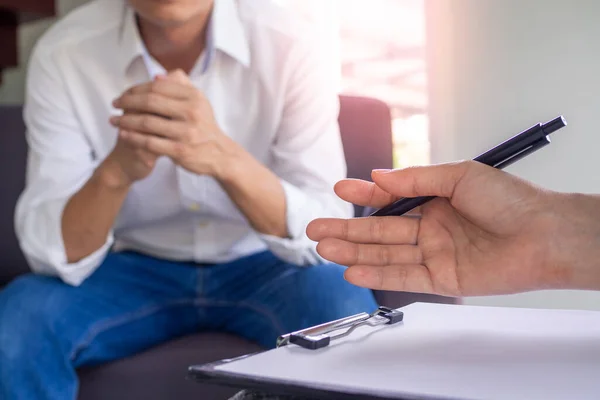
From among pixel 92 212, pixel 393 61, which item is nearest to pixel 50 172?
pixel 92 212

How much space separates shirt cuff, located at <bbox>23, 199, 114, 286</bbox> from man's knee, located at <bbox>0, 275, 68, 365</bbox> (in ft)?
0.11

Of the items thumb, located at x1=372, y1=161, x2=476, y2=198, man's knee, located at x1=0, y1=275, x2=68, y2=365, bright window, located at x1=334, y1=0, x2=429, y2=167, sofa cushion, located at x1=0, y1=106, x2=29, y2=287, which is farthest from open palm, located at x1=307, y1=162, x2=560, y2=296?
sofa cushion, located at x1=0, y1=106, x2=29, y2=287

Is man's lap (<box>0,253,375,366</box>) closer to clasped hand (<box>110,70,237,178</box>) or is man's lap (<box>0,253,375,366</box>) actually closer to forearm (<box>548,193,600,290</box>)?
clasped hand (<box>110,70,237,178</box>)

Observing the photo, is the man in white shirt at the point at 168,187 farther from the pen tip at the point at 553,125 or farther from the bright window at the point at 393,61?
the pen tip at the point at 553,125

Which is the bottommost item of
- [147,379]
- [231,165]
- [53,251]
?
[147,379]

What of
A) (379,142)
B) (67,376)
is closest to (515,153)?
(67,376)

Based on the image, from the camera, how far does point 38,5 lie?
1.47 meters

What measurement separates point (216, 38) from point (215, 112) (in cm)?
11

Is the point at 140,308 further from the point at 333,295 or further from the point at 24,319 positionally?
the point at 333,295

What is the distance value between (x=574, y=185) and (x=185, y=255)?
0.60m

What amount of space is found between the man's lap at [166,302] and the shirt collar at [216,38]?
303 mm

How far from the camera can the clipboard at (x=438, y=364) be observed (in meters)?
0.23

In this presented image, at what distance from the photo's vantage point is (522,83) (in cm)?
99

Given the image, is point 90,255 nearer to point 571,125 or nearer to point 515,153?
point 515,153
